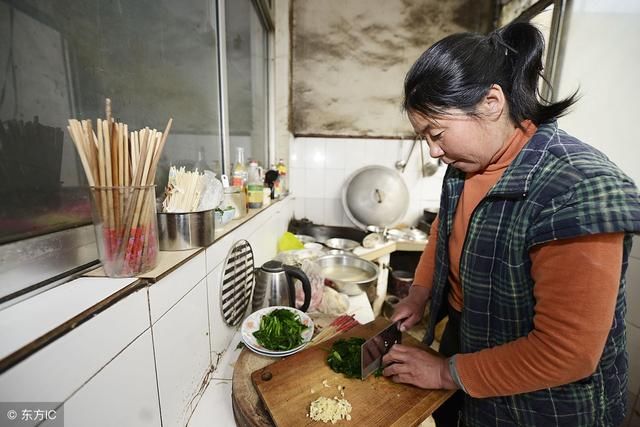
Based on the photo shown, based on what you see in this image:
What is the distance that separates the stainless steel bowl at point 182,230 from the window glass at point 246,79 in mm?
795

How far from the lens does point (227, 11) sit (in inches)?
56.1

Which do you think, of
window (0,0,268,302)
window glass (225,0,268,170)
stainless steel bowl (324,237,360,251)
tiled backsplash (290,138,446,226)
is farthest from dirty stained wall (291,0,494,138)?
window (0,0,268,302)

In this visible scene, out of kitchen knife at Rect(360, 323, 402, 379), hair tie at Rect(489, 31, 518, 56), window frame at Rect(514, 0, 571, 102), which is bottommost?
kitchen knife at Rect(360, 323, 402, 379)

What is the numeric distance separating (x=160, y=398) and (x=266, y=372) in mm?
262

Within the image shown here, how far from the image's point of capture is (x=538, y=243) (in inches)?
24.2

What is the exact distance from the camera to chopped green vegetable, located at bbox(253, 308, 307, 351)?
90cm

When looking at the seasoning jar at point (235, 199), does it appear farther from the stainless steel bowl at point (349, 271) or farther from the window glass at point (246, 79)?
the stainless steel bowl at point (349, 271)

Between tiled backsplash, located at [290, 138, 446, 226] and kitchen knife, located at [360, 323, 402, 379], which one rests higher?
tiled backsplash, located at [290, 138, 446, 226]

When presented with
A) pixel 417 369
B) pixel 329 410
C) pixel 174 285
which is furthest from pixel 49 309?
pixel 417 369

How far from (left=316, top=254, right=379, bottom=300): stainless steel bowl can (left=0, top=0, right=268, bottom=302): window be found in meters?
1.02

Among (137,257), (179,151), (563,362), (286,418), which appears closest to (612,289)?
(563,362)

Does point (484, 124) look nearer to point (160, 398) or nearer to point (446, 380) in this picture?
point (446, 380)

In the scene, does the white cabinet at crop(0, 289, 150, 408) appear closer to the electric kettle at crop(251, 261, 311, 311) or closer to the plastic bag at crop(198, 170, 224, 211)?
the plastic bag at crop(198, 170, 224, 211)

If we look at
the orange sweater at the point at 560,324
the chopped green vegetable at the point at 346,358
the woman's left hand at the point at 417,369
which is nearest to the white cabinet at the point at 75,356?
the chopped green vegetable at the point at 346,358
